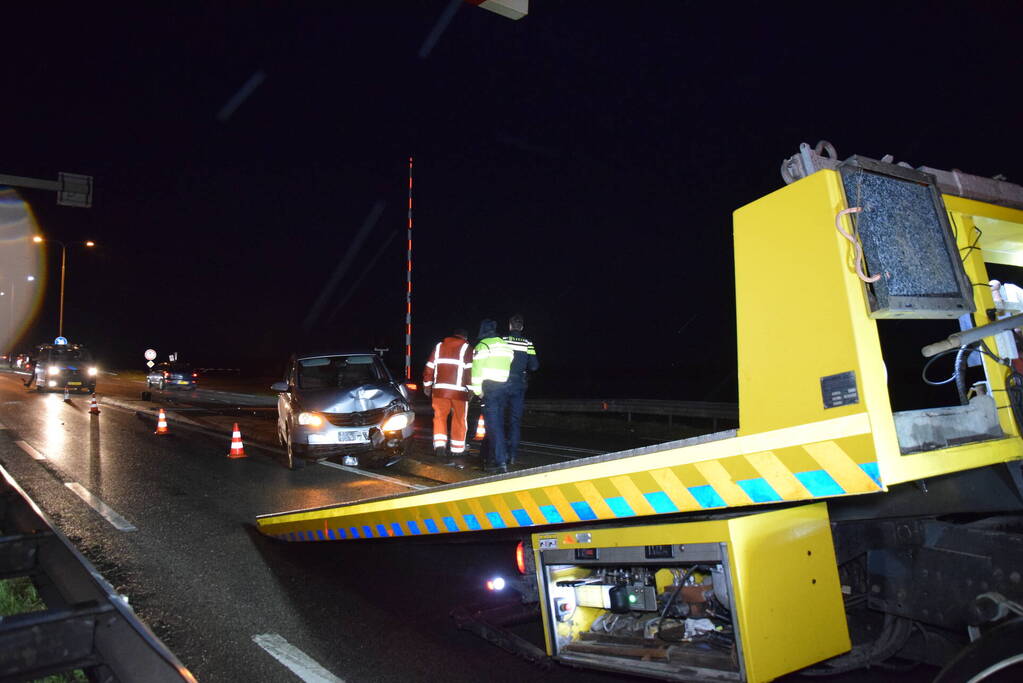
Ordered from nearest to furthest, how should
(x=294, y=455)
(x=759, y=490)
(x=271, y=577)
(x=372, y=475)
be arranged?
(x=759, y=490) < (x=271, y=577) < (x=372, y=475) < (x=294, y=455)

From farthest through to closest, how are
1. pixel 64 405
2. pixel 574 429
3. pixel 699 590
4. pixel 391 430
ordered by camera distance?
pixel 64 405 → pixel 574 429 → pixel 391 430 → pixel 699 590

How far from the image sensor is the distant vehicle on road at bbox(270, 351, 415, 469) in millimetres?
8828

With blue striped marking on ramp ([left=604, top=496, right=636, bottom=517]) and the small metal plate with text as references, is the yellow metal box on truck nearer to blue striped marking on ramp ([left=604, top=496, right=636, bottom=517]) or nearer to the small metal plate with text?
blue striped marking on ramp ([left=604, top=496, right=636, bottom=517])

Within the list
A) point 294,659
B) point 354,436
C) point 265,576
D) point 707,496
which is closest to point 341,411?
point 354,436

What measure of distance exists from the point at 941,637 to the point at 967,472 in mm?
635

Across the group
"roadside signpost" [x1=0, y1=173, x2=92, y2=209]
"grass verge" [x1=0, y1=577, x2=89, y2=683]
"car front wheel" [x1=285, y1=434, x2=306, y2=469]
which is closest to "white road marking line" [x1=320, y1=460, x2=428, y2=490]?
"car front wheel" [x1=285, y1=434, x2=306, y2=469]

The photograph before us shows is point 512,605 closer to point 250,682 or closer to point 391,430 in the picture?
point 250,682

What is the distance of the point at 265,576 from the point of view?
4785mm

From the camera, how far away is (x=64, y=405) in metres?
19.7

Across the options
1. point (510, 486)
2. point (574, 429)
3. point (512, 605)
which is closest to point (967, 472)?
point (510, 486)

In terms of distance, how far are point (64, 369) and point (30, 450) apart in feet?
55.2

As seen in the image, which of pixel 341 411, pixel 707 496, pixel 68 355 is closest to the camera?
pixel 707 496

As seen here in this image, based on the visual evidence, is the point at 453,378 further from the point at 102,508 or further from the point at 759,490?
the point at 759,490

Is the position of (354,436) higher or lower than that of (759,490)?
higher
